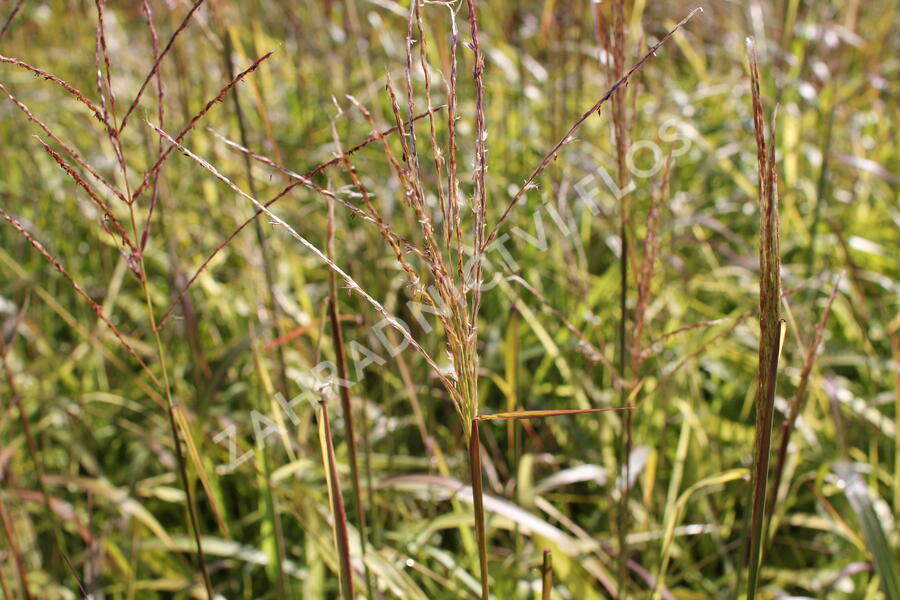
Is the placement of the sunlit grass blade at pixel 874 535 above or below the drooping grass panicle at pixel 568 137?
below

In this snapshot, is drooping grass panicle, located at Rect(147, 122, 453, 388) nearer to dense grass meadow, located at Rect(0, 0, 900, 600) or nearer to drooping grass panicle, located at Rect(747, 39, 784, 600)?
dense grass meadow, located at Rect(0, 0, 900, 600)

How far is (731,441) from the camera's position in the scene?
204 centimetres

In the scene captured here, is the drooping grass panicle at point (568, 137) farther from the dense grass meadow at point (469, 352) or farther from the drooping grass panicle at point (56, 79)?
the drooping grass panicle at point (56, 79)

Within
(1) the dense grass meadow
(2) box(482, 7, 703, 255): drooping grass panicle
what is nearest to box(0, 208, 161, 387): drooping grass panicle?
(1) the dense grass meadow

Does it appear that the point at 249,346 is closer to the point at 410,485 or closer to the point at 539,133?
the point at 410,485

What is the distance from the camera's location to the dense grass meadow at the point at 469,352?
117 centimetres

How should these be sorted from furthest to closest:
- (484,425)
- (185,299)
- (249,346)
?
(484,425) → (185,299) → (249,346)

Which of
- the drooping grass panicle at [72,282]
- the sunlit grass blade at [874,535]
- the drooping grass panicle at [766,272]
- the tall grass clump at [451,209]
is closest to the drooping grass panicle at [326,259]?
the tall grass clump at [451,209]

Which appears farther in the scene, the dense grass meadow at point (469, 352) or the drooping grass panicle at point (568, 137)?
the dense grass meadow at point (469, 352)

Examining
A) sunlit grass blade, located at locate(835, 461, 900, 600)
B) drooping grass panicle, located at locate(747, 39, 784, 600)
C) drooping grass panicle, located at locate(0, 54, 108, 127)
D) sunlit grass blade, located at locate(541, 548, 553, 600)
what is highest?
drooping grass panicle, located at locate(0, 54, 108, 127)

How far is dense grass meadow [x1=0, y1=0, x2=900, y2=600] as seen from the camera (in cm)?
117

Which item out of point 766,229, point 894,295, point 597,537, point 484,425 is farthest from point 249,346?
point 894,295

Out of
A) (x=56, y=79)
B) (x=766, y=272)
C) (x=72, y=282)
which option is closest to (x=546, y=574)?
(x=766, y=272)

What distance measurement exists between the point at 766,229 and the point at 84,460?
1840 millimetres
